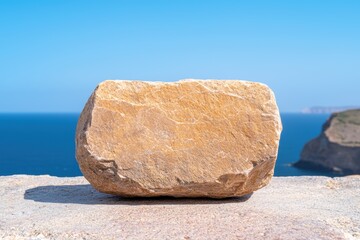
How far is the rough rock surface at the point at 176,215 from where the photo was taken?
6.90m

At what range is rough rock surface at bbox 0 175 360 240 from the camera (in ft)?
22.6

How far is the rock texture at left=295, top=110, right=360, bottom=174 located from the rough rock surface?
55.7 metres

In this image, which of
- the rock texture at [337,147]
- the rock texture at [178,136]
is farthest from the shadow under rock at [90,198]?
the rock texture at [337,147]

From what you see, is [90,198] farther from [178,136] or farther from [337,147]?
[337,147]

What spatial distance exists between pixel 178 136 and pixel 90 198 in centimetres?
215

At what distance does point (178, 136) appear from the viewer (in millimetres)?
8328

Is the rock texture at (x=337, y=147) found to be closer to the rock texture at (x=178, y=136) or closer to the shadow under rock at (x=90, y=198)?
the shadow under rock at (x=90, y=198)

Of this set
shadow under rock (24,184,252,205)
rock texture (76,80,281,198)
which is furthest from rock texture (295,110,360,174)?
rock texture (76,80,281,198)

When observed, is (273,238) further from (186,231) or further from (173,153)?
(173,153)

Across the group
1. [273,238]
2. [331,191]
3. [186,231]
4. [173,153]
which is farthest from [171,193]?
[331,191]

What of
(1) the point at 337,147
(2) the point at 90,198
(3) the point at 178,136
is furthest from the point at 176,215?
(1) the point at 337,147

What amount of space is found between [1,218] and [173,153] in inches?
112

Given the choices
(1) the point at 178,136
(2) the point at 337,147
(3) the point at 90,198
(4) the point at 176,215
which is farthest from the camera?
(2) the point at 337,147

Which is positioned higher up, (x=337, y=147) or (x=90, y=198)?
(x=90, y=198)
